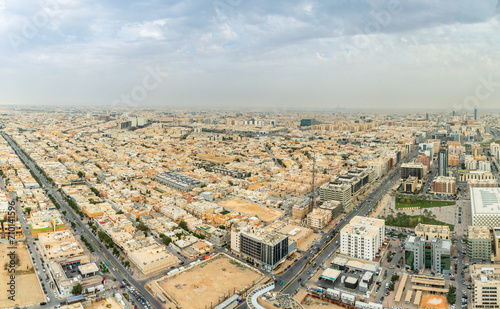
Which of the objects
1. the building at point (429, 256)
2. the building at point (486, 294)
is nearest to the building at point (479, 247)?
the building at point (429, 256)

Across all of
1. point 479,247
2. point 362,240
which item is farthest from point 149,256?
point 479,247

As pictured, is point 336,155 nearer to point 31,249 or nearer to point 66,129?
point 31,249

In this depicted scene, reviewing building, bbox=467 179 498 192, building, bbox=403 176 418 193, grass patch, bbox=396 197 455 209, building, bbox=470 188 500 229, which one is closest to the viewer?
building, bbox=470 188 500 229

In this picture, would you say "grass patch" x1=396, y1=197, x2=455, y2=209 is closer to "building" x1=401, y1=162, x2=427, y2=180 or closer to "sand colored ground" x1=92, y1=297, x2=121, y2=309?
"building" x1=401, y1=162, x2=427, y2=180

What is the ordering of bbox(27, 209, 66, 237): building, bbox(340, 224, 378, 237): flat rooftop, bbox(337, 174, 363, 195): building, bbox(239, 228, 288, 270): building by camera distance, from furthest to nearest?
1. bbox(337, 174, 363, 195): building
2. bbox(27, 209, 66, 237): building
3. bbox(340, 224, 378, 237): flat rooftop
4. bbox(239, 228, 288, 270): building

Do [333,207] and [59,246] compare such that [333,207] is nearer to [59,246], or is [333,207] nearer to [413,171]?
[413,171]

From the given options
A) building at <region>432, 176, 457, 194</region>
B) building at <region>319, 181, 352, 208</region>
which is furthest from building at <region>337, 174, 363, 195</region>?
building at <region>432, 176, 457, 194</region>
